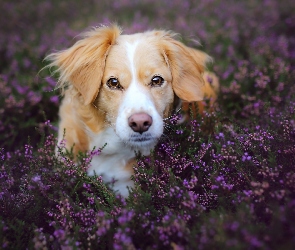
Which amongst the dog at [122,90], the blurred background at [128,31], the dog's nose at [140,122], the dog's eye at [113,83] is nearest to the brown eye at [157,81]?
the dog at [122,90]

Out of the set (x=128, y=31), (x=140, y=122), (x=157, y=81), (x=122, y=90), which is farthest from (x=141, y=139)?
(x=128, y=31)

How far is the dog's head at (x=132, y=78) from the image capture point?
3.05 m

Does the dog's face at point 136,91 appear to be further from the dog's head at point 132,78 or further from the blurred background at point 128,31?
the blurred background at point 128,31

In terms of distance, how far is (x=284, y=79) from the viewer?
4.55 metres

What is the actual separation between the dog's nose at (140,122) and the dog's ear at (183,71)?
2.17 feet

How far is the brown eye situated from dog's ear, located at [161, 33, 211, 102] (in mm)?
173

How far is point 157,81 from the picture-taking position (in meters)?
3.34

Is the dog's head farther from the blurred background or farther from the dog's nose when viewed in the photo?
the blurred background

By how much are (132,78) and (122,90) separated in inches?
5.7

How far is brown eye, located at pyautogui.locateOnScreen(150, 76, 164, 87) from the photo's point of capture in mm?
3305

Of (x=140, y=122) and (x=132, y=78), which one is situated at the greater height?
(x=132, y=78)

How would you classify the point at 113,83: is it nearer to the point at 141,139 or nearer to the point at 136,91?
the point at 136,91

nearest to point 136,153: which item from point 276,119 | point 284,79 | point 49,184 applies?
point 49,184

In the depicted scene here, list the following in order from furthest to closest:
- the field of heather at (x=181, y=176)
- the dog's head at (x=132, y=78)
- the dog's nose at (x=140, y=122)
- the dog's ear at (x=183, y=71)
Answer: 1. the dog's ear at (x=183, y=71)
2. the dog's head at (x=132, y=78)
3. the dog's nose at (x=140, y=122)
4. the field of heather at (x=181, y=176)
